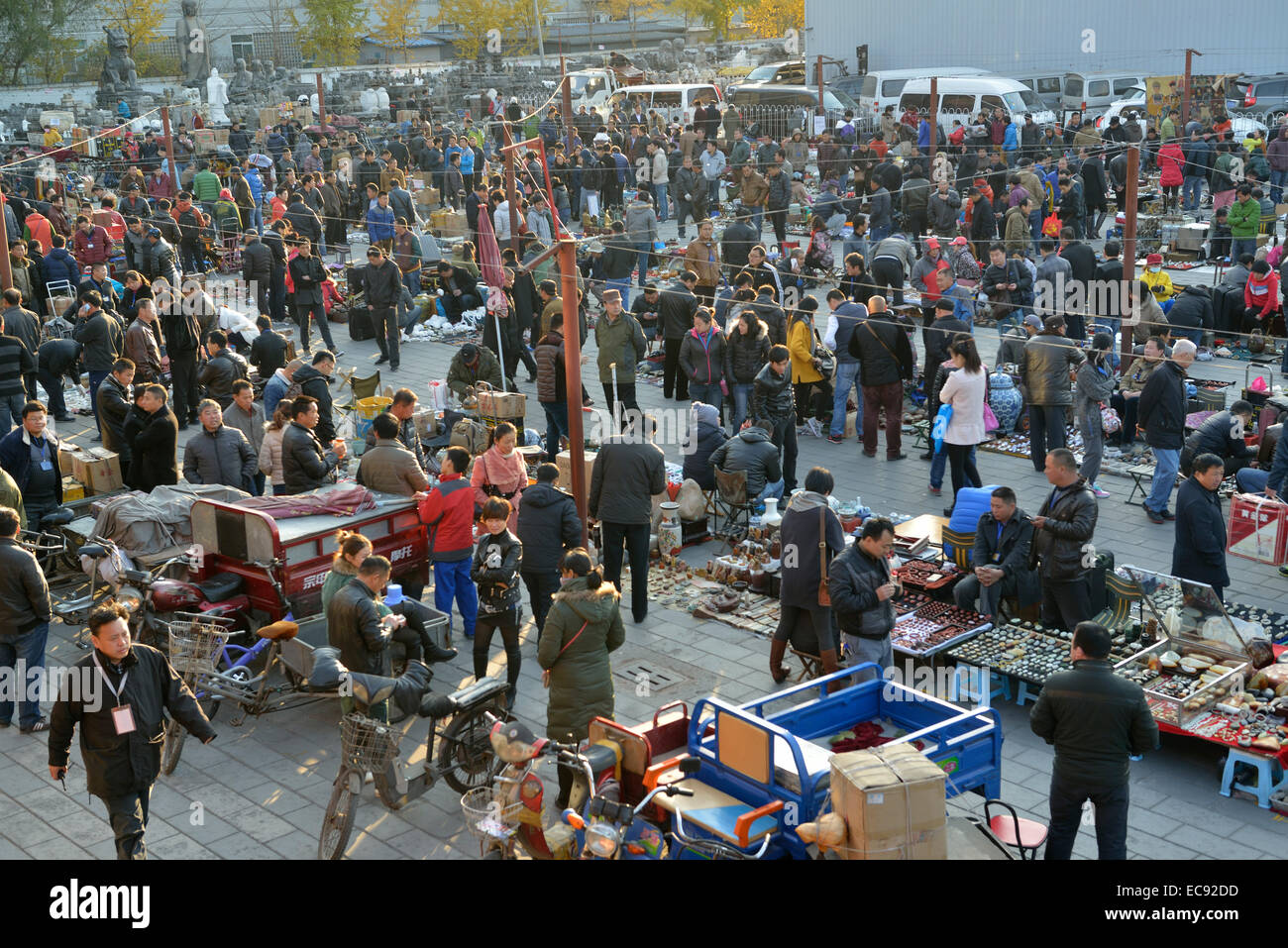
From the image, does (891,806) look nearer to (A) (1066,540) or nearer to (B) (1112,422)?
(A) (1066,540)

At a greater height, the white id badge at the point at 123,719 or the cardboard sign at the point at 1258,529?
the white id badge at the point at 123,719

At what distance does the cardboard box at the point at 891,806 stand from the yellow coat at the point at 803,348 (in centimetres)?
875

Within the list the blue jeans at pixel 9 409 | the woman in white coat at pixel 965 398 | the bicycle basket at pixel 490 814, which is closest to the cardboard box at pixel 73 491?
the blue jeans at pixel 9 409

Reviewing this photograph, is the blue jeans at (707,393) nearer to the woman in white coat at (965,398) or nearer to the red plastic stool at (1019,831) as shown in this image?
the woman in white coat at (965,398)

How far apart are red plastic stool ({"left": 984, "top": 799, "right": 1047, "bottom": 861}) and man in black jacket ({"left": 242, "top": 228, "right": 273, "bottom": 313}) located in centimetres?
1485

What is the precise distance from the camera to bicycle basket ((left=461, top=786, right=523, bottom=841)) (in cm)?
688

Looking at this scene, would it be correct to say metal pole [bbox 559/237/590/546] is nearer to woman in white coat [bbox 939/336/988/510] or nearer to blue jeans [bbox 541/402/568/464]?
blue jeans [bbox 541/402/568/464]

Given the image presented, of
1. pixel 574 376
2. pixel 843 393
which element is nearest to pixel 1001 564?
pixel 574 376

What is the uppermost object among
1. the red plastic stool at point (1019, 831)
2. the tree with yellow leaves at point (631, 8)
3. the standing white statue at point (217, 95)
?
the tree with yellow leaves at point (631, 8)

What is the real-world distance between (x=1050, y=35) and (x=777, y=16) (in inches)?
1029

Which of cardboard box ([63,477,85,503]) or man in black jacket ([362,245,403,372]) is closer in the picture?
cardboard box ([63,477,85,503])

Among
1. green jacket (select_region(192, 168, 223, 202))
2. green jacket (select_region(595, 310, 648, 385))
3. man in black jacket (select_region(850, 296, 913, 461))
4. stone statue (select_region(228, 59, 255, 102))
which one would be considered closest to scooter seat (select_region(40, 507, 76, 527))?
green jacket (select_region(595, 310, 648, 385))

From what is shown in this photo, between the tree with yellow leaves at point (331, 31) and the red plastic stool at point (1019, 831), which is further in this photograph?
the tree with yellow leaves at point (331, 31)

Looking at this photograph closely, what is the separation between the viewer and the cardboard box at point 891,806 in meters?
6.13
